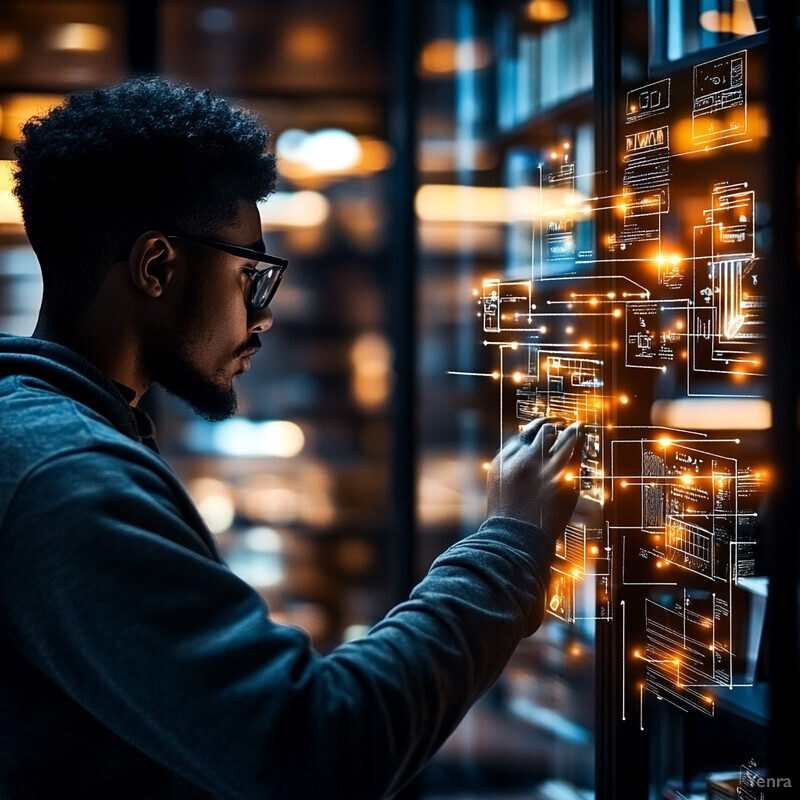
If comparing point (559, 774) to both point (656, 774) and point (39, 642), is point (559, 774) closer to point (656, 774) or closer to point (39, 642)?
point (656, 774)

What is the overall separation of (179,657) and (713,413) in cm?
72

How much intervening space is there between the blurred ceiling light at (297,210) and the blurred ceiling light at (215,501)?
733mm

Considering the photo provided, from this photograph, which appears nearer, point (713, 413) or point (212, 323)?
point (212, 323)

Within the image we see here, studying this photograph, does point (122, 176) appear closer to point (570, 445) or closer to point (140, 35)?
point (570, 445)

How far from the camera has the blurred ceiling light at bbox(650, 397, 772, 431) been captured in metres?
1.02

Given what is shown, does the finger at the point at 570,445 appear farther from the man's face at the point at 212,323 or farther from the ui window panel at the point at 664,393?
the man's face at the point at 212,323

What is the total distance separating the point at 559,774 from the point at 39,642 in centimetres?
176

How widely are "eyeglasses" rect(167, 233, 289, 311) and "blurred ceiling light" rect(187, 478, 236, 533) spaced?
1.50 metres

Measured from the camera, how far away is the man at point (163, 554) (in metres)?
0.64

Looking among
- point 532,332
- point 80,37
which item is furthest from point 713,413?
point 80,37

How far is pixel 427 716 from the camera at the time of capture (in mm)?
719

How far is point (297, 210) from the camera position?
2439 mm

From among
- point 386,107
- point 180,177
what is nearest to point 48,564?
point 180,177

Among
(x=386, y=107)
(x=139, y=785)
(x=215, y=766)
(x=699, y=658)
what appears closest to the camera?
(x=215, y=766)
